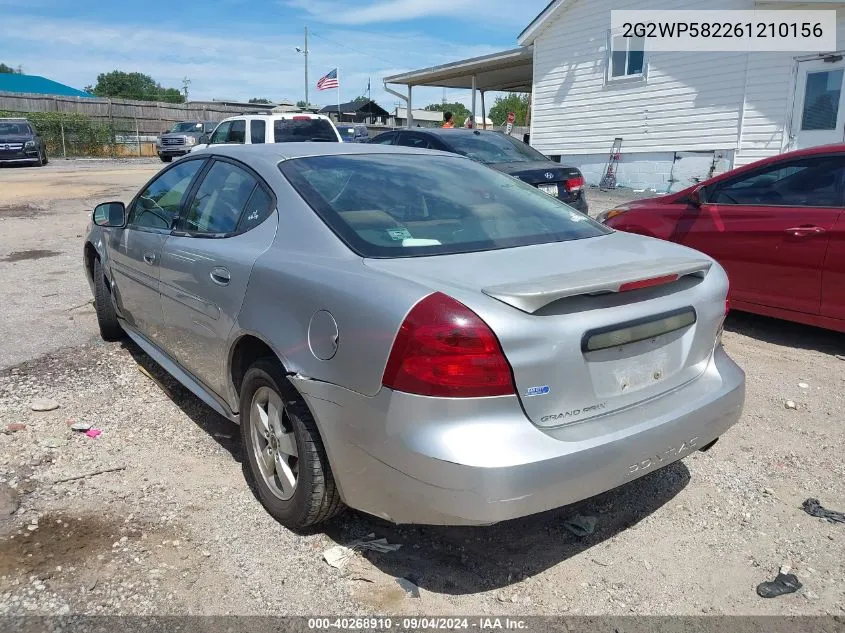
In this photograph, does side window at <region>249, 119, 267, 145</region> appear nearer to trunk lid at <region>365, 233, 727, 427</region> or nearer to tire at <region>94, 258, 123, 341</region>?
tire at <region>94, 258, 123, 341</region>

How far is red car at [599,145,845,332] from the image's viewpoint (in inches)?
198

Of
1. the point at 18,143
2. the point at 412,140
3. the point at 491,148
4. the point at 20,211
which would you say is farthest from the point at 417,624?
the point at 18,143

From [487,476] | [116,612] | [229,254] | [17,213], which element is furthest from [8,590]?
[17,213]

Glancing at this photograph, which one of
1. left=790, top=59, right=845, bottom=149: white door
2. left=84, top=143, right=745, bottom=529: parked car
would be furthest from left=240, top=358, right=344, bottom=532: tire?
left=790, top=59, right=845, bottom=149: white door

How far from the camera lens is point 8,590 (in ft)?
8.39

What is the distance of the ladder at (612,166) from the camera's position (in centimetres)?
Result: 1645

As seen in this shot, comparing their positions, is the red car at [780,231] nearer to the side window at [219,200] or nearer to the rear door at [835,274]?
the rear door at [835,274]

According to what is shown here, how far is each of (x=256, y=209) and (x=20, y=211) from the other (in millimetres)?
12251

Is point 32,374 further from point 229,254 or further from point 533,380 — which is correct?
point 533,380

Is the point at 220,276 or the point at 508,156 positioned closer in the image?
the point at 220,276

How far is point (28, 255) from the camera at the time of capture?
9.05 meters

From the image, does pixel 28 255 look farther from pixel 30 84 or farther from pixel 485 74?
pixel 30 84

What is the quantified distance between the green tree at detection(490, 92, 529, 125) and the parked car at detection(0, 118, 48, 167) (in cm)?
3426

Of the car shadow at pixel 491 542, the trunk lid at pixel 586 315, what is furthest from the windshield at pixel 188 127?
the trunk lid at pixel 586 315
